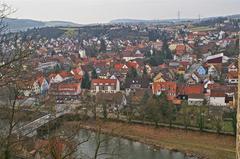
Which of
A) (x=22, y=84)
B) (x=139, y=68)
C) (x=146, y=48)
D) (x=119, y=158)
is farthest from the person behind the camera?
(x=146, y=48)

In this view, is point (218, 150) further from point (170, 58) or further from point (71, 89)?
point (170, 58)

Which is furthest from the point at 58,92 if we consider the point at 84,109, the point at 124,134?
the point at 124,134

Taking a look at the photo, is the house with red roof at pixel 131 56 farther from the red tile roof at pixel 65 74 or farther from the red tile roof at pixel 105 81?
the red tile roof at pixel 105 81

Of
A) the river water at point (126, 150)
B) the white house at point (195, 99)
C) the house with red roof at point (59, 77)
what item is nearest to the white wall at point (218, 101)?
the white house at point (195, 99)

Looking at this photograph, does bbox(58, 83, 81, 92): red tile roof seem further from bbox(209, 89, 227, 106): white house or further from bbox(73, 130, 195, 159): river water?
bbox(73, 130, 195, 159): river water

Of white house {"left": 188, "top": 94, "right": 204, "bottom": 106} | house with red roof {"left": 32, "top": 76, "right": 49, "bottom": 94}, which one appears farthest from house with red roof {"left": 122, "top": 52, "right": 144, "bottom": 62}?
white house {"left": 188, "top": 94, "right": 204, "bottom": 106}

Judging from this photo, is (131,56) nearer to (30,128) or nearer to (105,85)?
(105,85)
